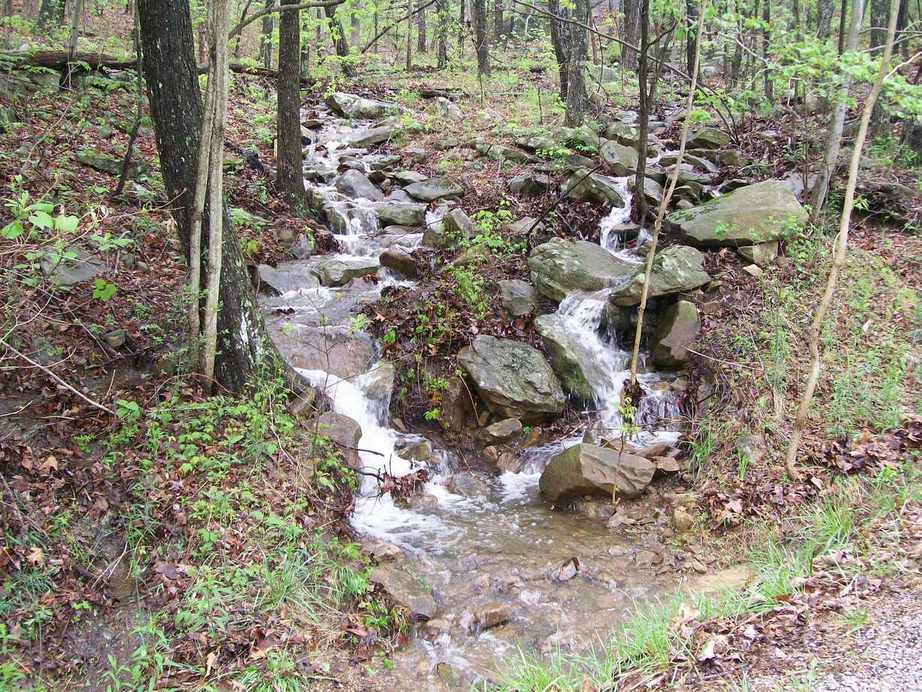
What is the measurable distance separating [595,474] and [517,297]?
3.11m

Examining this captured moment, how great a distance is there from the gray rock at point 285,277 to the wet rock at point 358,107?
29.5 feet

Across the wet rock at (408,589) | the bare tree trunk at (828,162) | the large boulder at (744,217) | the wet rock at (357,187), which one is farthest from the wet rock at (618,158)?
the wet rock at (408,589)

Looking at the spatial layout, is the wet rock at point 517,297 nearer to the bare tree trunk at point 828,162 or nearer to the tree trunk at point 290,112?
the bare tree trunk at point 828,162

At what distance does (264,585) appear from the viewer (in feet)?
13.5

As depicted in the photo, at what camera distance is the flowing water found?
446cm

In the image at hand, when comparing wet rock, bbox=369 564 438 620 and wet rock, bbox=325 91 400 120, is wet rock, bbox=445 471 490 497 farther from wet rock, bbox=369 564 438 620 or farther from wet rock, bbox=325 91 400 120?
wet rock, bbox=325 91 400 120

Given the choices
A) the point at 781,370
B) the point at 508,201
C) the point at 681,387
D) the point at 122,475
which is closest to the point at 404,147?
the point at 508,201

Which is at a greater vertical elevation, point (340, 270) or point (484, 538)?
point (340, 270)

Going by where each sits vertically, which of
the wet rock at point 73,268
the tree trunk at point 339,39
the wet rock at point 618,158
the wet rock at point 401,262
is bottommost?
the wet rock at point 401,262

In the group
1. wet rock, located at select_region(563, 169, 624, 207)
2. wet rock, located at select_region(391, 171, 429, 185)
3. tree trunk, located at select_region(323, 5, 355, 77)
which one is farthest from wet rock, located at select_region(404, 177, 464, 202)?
tree trunk, located at select_region(323, 5, 355, 77)

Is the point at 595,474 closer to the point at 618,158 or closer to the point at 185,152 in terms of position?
the point at 185,152

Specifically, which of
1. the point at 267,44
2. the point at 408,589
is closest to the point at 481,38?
the point at 267,44

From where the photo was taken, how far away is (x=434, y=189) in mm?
11938

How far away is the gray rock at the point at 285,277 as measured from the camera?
8648 millimetres
